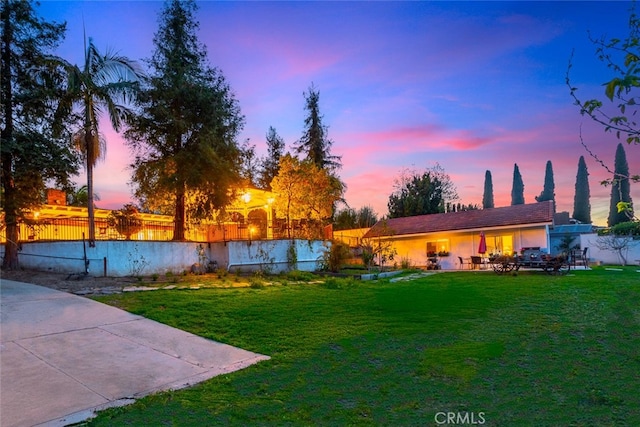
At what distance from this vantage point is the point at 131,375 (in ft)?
16.9

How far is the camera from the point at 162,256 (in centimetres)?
1584

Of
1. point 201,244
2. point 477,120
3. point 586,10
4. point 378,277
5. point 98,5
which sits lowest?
point 378,277

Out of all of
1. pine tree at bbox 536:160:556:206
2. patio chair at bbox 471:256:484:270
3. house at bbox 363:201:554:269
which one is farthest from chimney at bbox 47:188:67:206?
pine tree at bbox 536:160:556:206

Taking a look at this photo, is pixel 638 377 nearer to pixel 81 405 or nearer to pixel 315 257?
pixel 81 405

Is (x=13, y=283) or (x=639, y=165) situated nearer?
(x=639, y=165)

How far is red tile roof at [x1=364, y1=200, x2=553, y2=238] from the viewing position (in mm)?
22941

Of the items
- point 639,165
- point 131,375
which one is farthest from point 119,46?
point 639,165

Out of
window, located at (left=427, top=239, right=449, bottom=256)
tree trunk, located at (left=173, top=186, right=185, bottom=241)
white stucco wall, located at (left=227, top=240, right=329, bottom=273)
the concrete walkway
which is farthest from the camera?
window, located at (left=427, top=239, right=449, bottom=256)

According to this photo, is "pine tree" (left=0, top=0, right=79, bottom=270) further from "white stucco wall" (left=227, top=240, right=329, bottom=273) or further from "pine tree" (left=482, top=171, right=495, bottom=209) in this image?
"pine tree" (left=482, top=171, right=495, bottom=209)

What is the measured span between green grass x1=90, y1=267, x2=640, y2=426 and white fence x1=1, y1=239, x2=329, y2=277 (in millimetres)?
4924

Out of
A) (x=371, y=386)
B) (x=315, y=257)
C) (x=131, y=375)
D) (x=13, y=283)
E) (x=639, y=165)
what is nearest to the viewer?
(x=639, y=165)

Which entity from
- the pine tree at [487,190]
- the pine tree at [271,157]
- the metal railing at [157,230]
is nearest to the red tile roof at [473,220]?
the metal railing at [157,230]

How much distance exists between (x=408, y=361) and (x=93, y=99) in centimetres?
1395

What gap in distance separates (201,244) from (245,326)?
35.9 ft
